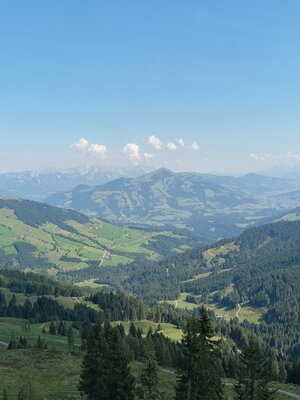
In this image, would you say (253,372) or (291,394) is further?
(291,394)

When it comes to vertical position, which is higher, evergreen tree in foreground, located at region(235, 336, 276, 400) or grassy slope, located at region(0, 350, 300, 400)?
evergreen tree in foreground, located at region(235, 336, 276, 400)

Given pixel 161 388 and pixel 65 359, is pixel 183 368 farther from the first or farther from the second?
pixel 65 359

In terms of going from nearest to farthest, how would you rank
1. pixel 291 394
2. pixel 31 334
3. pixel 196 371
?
pixel 196 371 < pixel 291 394 < pixel 31 334

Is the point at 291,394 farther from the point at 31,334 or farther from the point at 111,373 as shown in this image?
the point at 31,334

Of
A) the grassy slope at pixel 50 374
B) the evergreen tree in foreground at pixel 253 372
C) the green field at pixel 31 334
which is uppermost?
the evergreen tree in foreground at pixel 253 372

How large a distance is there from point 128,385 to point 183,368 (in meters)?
8.67

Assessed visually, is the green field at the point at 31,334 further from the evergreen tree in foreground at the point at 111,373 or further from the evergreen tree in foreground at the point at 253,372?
the evergreen tree in foreground at the point at 253,372

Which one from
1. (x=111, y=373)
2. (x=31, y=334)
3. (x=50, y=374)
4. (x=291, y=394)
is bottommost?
(x=31, y=334)

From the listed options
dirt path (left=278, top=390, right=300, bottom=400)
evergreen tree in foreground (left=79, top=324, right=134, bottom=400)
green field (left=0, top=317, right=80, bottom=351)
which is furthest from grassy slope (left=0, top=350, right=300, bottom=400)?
green field (left=0, top=317, right=80, bottom=351)

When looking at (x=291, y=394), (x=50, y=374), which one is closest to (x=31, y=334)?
(x=50, y=374)

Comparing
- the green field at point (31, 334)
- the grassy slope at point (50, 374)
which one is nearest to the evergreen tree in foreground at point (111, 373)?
the grassy slope at point (50, 374)

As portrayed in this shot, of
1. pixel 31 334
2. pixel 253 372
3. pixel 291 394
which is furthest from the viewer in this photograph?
pixel 31 334

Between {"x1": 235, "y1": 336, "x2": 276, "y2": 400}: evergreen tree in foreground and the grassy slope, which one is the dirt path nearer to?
the grassy slope

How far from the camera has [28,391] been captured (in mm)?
65625
